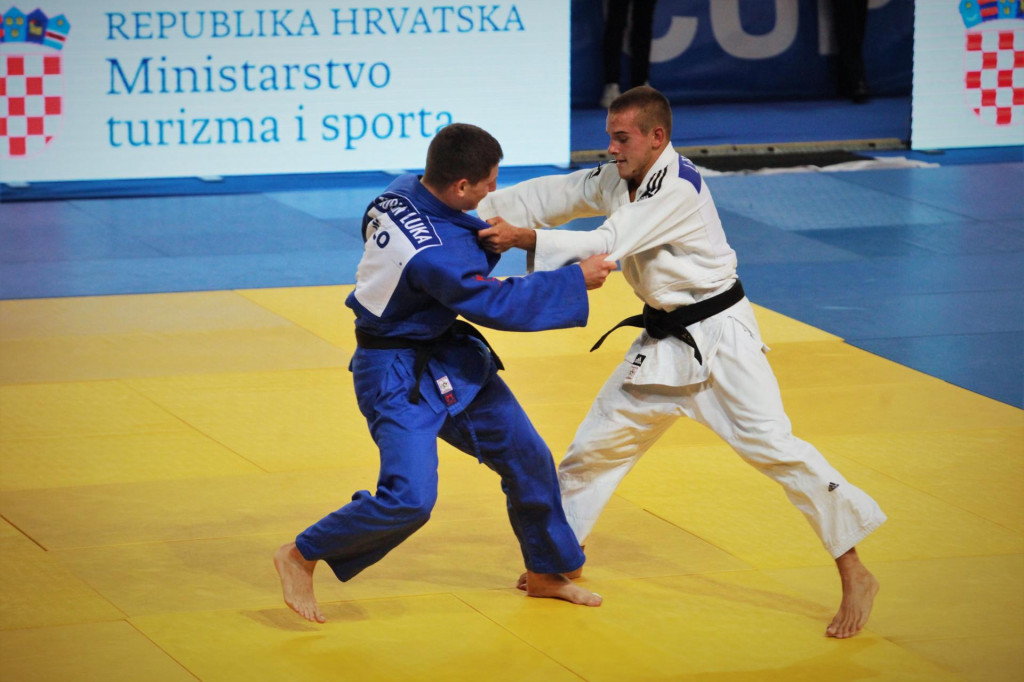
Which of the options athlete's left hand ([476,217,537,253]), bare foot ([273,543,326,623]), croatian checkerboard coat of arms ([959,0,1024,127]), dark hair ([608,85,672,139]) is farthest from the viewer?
croatian checkerboard coat of arms ([959,0,1024,127])

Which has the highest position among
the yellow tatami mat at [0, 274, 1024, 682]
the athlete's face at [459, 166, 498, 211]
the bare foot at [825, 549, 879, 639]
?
the athlete's face at [459, 166, 498, 211]

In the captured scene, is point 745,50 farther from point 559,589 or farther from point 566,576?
point 559,589

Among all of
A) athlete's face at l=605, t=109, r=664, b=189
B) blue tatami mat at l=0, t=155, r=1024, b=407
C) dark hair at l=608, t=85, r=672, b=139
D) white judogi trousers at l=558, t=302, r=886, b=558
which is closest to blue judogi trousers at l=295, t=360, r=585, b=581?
white judogi trousers at l=558, t=302, r=886, b=558

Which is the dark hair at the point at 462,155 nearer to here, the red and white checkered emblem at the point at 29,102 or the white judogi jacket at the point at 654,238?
the white judogi jacket at the point at 654,238

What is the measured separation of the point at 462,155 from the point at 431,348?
21.3 inches

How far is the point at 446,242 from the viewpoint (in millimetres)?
3738

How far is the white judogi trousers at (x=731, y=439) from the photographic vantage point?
13.1ft

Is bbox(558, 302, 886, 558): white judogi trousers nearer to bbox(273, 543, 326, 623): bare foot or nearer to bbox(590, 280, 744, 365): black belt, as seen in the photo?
bbox(590, 280, 744, 365): black belt

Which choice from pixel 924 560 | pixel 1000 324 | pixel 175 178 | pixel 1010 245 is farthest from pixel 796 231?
pixel 924 560

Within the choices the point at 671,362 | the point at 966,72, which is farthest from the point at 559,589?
the point at 966,72

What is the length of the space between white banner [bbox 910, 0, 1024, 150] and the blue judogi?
30.4 ft

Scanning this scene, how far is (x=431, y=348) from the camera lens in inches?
154

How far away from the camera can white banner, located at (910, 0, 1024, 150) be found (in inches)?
482

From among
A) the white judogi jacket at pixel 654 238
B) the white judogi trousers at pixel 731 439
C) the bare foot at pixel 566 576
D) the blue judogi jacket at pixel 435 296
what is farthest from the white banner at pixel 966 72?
the blue judogi jacket at pixel 435 296
